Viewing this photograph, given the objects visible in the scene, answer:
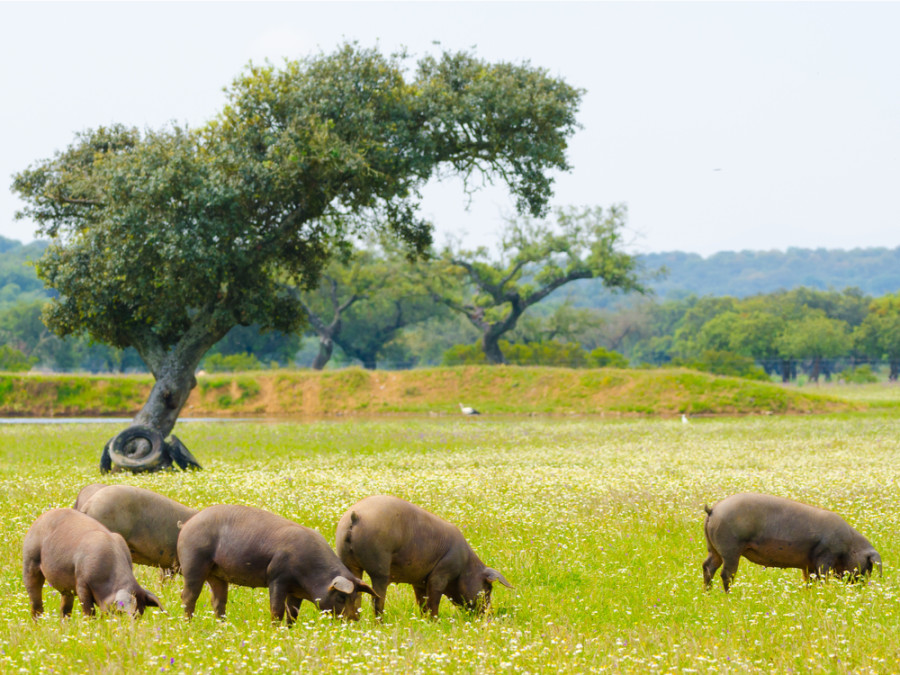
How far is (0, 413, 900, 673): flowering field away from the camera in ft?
23.6

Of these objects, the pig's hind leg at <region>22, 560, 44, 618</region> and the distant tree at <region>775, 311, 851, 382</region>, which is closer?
the pig's hind leg at <region>22, 560, 44, 618</region>

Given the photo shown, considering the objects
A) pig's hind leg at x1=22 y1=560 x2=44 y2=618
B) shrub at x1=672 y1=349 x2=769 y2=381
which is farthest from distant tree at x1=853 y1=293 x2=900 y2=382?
pig's hind leg at x1=22 y1=560 x2=44 y2=618

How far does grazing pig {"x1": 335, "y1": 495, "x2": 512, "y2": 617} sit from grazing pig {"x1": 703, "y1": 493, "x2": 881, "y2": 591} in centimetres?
292

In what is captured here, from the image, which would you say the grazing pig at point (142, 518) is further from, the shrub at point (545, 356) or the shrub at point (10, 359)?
the shrub at point (10, 359)

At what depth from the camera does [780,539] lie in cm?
1049

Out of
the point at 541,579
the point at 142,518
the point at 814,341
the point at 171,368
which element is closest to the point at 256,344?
the point at 814,341

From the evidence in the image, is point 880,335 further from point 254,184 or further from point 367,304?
point 254,184

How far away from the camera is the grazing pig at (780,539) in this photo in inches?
408

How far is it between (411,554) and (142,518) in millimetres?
3642

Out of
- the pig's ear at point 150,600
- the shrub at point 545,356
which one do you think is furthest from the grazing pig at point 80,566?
the shrub at point 545,356

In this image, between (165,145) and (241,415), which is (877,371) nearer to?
(241,415)

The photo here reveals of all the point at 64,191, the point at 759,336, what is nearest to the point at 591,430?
the point at 64,191

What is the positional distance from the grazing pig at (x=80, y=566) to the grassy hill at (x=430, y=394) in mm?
49111

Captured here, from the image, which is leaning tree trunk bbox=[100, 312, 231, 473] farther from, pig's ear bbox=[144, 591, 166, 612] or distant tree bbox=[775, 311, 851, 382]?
distant tree bbox=[775, 311, 851, 382]
